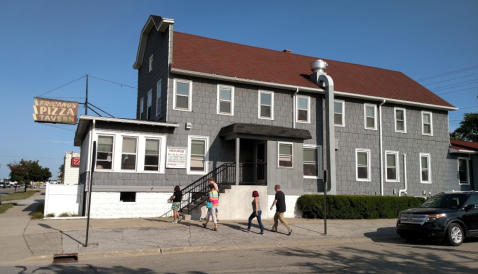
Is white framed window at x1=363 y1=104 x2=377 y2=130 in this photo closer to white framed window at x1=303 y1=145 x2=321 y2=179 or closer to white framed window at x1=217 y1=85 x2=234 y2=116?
white framed window at x1=303 y1=145 x2=321 y2=179

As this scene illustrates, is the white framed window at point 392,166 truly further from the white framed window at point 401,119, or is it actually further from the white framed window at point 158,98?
the white framed window at point 158,98

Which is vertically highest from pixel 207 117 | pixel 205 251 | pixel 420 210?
pixel 207 117

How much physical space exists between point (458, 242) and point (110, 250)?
1004 centimetres

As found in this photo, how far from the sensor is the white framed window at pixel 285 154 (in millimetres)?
19266

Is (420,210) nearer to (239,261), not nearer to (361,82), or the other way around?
(239,261)

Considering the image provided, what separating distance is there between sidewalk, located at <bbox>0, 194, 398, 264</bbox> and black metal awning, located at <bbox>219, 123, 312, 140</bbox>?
12.9 ft

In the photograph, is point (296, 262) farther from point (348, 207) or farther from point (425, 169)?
point (425, 169)

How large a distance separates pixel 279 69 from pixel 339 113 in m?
4.16

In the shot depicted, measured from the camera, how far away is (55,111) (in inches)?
811

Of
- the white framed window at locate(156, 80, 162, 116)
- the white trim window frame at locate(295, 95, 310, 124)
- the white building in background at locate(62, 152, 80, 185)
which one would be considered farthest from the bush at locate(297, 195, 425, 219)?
the white building in background at locate(62, 152, 80, 185)

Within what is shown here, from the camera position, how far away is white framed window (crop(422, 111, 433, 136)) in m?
24.9

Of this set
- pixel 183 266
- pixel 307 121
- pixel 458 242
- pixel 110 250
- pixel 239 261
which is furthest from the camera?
pixel 307 121

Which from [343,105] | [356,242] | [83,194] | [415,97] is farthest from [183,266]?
[415,97]

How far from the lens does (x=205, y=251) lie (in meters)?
11.3
